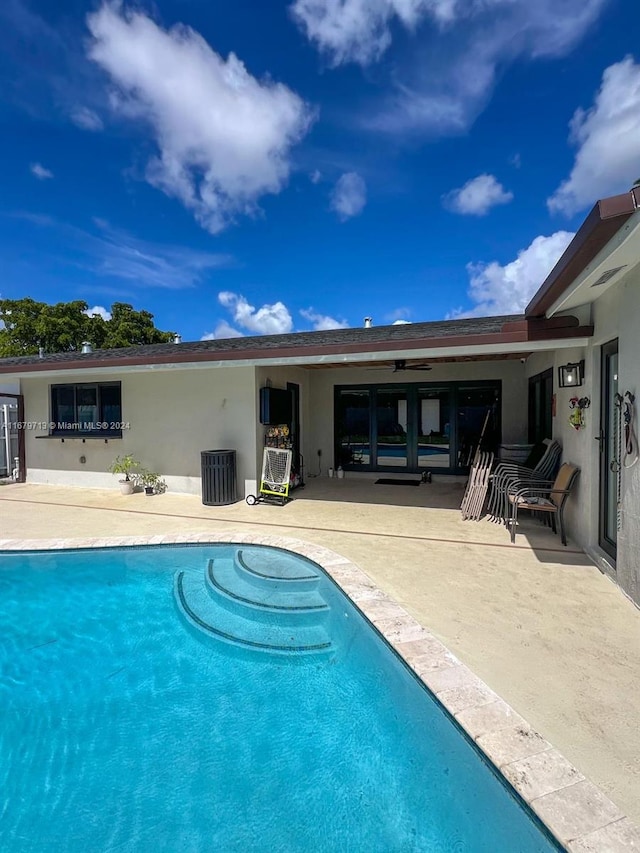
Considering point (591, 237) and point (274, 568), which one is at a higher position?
point (591, 237)

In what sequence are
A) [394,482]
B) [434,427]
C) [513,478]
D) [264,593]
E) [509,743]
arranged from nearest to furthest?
[509,743] < [264,593] < [513,478] < [394,482] < [434,427]

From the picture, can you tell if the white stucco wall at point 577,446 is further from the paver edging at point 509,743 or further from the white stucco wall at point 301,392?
the white stucco wall at point 301,392

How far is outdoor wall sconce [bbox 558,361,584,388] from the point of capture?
5508mm

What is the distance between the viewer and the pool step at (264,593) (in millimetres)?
4457

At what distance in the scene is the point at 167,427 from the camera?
9.67m

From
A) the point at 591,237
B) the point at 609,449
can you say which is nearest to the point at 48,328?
the point at 609,449

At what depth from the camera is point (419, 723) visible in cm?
268

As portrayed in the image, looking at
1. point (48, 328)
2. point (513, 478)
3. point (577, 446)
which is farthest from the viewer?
point (48, 328)

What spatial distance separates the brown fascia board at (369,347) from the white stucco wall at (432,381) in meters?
4.23

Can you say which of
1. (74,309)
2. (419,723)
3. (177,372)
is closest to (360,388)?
(177,372)

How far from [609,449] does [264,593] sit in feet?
13.7

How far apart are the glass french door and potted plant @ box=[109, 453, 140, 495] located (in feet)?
29.6

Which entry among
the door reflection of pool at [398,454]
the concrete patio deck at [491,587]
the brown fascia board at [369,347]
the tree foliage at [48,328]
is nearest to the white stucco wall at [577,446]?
the concrete patio deck at [491,587]

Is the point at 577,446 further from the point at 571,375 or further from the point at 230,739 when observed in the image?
the point at 230,739
